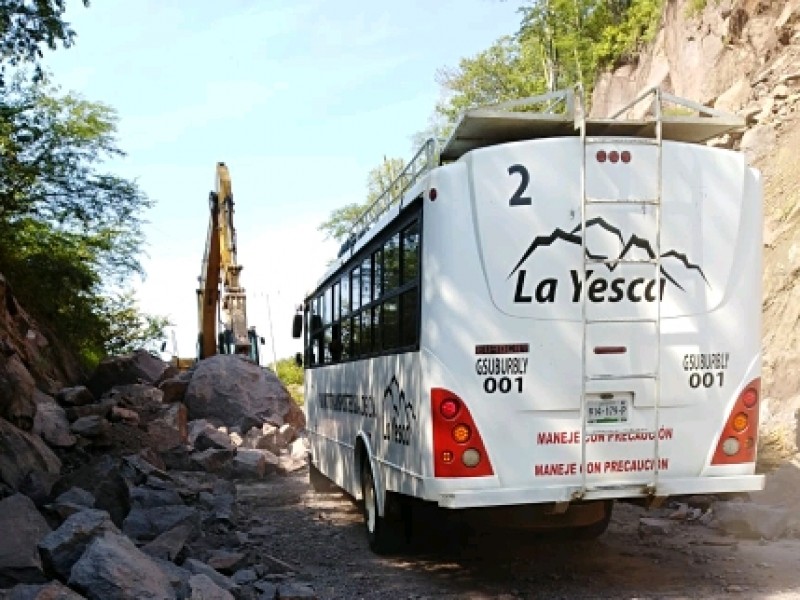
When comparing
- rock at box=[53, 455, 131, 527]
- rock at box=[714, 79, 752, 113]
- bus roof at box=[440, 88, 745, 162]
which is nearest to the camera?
bus roof at box=[440, 88, 745, 162]

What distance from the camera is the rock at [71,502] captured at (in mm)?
7758

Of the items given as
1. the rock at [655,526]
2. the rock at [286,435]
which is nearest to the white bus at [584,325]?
the rock at [655,526]

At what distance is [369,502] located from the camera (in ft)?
31.2

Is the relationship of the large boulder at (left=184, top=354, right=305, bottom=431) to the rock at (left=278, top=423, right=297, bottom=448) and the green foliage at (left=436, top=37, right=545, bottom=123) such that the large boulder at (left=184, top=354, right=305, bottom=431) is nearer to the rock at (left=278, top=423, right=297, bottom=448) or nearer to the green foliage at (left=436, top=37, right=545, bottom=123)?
the rock at (left=278, top=423, right=297, bottom=448)

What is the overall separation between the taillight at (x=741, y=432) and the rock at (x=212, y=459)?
10.6 metres

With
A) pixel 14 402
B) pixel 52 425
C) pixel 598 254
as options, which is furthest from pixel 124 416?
pixel 598 254

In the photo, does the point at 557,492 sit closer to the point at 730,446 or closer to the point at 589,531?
the point at 730,446

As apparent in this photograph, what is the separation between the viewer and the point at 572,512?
7770 millimetres

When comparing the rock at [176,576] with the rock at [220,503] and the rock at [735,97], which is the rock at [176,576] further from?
the rock at [735,97]

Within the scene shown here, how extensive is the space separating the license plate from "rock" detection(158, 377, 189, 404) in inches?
621

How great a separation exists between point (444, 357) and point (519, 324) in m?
0.62

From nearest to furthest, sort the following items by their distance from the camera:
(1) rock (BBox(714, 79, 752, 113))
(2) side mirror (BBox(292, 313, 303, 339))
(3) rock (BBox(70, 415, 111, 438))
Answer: (3) rock (BBox(70, 415, 111, 438)), (2) side mirror (BBox(292, 313, 303, 339)), (1) rock (BBox(714, 79, 752, 113))

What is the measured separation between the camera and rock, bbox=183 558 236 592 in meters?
6.81

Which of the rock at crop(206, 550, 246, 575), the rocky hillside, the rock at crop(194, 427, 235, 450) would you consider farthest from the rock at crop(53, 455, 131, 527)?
the rocky hillside
